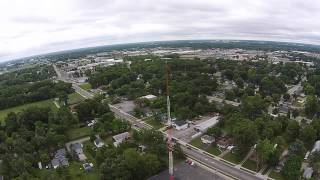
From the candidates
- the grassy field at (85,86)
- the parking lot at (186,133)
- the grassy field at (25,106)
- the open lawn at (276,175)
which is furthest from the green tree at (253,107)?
the grassy field at (85,86)

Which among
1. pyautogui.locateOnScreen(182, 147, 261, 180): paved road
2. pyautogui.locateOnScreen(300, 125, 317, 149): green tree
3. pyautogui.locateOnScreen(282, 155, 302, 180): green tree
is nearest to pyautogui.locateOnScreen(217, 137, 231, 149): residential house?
pyautogui.locateOnScreen(182, 147, 261, 180): paved road

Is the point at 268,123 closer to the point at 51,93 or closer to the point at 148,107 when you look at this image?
the point at 148,107

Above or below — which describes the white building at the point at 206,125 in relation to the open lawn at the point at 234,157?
above

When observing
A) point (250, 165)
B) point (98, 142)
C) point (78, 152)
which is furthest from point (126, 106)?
point (250, 165)

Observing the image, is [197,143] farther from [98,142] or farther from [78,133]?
[78,133]

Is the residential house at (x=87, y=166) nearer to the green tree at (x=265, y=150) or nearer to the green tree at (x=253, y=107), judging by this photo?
the green tree at (x=265, y=150)

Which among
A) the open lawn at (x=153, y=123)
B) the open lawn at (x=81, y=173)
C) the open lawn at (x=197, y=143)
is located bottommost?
the open lawn at (x=81, y=173)

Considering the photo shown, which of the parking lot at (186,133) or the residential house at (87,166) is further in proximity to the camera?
the parking lot at (186,133)
